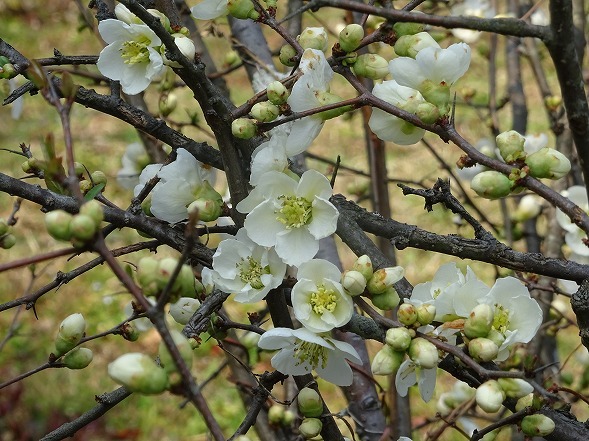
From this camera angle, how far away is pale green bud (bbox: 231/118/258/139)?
0.93 metres

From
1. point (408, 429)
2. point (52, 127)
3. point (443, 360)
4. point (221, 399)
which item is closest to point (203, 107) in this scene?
point (443, 360)

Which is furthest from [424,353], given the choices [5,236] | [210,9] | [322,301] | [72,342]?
[5,236]

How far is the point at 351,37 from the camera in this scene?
38.9 inches

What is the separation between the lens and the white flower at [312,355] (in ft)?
3.00

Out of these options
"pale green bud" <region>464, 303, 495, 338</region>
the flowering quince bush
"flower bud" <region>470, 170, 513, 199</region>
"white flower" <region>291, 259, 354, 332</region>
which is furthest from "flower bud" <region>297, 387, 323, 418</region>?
"flower bud" <region>470, 170, 513, 199</region>

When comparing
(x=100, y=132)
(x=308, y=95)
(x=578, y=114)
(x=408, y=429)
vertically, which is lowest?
(x=408, y=429)

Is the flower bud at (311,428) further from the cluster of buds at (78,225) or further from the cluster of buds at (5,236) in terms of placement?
the cluster of buds at (5,236)

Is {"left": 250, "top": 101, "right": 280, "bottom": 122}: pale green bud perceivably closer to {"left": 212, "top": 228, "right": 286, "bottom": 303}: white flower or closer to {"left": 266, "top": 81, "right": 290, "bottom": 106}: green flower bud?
{"left": 266, "top": 81, "right": 290, "bottom": 106}: green flower bud

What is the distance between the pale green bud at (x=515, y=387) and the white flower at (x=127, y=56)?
2.01ft

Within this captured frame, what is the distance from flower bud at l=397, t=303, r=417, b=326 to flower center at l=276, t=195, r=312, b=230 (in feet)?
0.62

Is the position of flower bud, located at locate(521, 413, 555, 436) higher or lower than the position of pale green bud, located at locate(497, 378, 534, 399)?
lower

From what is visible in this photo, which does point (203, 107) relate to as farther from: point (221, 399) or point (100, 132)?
point (100, 132)

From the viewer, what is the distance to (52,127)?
5.67 meters

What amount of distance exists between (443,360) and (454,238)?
0.53 ft
